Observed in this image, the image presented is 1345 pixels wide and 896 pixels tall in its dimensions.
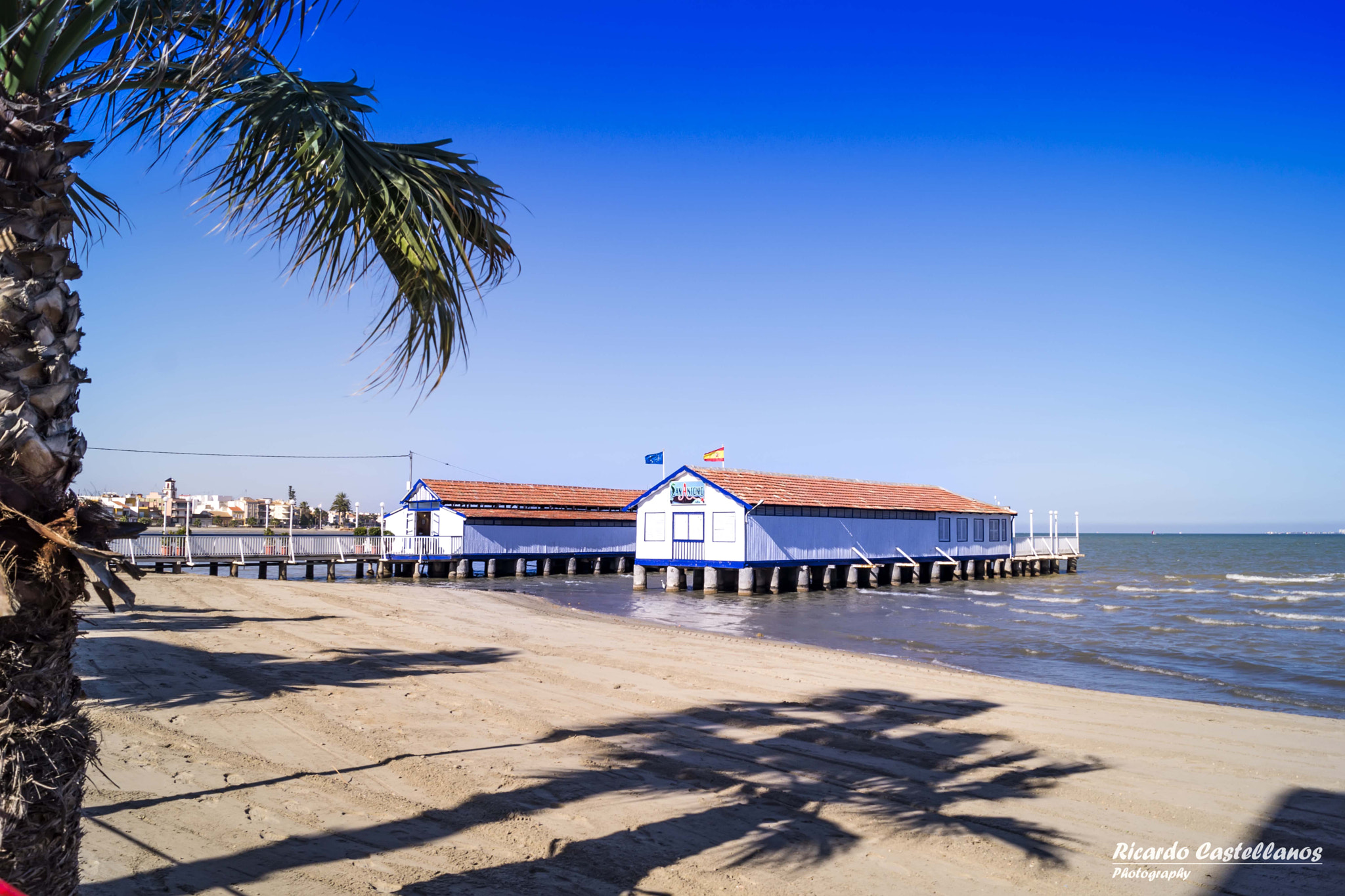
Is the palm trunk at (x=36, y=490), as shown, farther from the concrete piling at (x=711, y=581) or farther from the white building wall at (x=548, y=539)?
the white building wall at (x=548, y=539)

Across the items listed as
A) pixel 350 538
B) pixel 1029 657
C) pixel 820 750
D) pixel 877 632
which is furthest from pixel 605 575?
pixel 820 750

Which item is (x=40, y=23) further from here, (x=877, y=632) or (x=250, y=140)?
(x=877, y=632)

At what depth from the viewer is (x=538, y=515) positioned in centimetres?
4459

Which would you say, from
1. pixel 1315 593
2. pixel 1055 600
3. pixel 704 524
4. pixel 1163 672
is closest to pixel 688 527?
pixel 704 524

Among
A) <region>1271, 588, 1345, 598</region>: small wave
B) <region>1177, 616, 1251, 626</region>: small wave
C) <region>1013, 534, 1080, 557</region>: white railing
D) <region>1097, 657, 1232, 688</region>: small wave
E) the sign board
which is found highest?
the sign board

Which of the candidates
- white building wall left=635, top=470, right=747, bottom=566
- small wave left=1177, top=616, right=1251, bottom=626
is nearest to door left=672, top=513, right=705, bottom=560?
white building wall left=635, top=470, right=747, bottom=566

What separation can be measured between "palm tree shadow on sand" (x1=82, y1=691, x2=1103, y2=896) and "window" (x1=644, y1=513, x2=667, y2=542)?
26.7 meters

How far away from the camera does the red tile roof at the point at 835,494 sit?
35.6 m

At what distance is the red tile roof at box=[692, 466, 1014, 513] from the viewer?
3556 cm

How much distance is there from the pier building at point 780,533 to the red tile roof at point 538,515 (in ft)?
25.0

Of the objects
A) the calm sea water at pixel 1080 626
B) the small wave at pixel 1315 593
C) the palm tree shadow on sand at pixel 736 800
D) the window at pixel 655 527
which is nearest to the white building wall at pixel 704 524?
the window at pixel 655 527

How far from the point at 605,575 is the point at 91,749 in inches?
1737

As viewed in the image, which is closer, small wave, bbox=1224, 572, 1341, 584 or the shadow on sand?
the shadow on sand

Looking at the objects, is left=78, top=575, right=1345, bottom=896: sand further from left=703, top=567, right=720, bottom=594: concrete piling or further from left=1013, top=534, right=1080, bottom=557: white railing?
left=1013, top=534, right=1080, bottom=557: white railing
